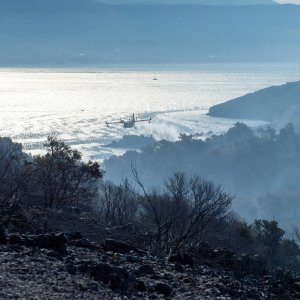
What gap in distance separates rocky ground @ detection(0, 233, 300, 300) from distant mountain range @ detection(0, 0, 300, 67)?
97869 millimetres

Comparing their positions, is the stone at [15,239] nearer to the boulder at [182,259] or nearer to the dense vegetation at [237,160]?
the boulder at [182,259]

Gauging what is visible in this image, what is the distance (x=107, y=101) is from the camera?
76.8 metres

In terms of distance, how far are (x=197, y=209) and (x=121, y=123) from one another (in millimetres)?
51885

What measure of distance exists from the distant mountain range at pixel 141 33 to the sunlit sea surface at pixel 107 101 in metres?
3.35

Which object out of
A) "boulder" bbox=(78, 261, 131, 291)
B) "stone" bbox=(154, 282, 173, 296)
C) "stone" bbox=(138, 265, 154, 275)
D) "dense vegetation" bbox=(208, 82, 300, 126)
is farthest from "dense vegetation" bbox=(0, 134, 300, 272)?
"dense vegetation" bbox=(208, 82, 300, 126)

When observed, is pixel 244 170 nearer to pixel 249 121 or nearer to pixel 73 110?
pixel 73 110

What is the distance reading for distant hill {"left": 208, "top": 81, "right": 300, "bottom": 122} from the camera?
8178cm

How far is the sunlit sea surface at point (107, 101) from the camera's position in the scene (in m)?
51.5

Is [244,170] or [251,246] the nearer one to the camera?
[251,246]

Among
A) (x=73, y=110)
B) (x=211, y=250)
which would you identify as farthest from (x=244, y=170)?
(x=211, y=250)

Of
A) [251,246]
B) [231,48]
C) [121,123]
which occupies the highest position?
[231,48]

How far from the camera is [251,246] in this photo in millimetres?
13109

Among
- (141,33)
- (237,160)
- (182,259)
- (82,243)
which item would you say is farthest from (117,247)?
(141,33)

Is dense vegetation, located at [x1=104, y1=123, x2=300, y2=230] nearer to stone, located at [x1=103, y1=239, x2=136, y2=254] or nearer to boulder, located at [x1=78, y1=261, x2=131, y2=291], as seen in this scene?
stone, located at [x1=103, y1=239, x2=136, y2=254]
